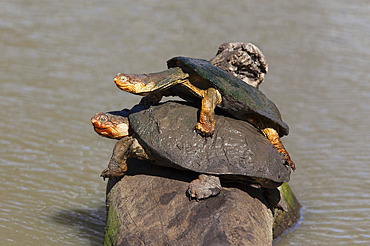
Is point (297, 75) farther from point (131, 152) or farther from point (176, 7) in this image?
point (131, 152)

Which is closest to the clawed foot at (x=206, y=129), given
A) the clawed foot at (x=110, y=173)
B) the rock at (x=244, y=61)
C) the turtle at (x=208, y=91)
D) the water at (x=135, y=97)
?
the turtle at (x=208, y=91)

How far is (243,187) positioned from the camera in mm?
3775

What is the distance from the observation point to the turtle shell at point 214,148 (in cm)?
359

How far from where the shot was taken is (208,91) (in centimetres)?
379

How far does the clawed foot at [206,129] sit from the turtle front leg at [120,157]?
1.76ft

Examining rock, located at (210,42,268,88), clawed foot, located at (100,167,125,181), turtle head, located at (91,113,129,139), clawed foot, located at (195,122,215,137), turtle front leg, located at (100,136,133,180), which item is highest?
rock, located at (210,42,268,88)

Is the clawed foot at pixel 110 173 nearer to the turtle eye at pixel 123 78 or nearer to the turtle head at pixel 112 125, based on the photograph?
the turtle head at pixel 112 125

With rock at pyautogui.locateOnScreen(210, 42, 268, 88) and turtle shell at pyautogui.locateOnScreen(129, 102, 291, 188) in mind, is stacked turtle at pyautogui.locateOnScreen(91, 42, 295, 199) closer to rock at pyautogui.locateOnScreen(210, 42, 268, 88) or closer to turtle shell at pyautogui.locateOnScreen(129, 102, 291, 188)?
turtle shell at pyautogui.locateOnScreen(129, 102, 291, 188)

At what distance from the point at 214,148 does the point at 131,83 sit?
0.68m

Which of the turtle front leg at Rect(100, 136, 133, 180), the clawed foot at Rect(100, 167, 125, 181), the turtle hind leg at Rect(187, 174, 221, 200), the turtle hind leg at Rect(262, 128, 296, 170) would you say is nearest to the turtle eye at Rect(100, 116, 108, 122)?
the turtle front leg at Rect(100, 136, 133, 180)

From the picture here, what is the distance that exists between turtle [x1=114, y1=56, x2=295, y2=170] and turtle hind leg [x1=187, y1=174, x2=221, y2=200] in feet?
0.94

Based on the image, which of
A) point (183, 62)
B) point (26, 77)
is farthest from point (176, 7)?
point (183, 62)

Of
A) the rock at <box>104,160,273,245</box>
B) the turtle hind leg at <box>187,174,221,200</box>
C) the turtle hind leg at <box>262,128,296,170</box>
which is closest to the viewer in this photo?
the rock at <box>104,160,273,245</box>

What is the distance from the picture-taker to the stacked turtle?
360cm
